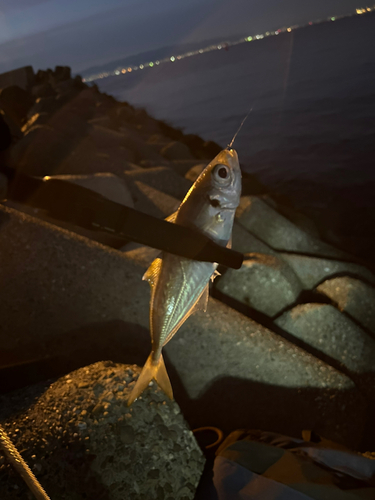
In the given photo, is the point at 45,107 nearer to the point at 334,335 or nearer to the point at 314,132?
the point at 314,132

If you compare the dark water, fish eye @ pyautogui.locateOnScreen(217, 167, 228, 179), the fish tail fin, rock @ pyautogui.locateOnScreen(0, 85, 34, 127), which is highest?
rock @ pyautogui.locateOnScreen(0, 85, 34, 127)

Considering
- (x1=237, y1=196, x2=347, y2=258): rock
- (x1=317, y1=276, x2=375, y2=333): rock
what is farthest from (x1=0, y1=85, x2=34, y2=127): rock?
(x1=317, y1=276, x2=375, y2=333): rock

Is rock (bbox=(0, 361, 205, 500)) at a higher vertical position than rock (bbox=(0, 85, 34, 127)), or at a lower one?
lower

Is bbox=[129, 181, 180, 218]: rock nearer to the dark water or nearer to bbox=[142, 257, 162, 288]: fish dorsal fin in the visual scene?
bbox=[142, 257, 162, 288]: fish dorsal fin

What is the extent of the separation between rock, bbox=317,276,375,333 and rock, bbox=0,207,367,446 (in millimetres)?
1324

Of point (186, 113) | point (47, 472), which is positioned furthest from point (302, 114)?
point (47, 472)

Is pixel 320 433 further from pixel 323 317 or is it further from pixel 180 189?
pixel 180 189

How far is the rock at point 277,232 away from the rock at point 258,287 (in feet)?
4.28

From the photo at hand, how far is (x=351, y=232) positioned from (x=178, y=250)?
26.7 feet

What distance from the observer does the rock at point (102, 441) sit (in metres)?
2.19

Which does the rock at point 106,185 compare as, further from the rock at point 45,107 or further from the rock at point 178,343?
the rock at point 45,107

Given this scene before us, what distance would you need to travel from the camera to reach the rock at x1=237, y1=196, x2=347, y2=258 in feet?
19.1

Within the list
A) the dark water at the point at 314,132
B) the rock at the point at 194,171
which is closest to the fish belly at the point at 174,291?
the dark water at the point at 314,132

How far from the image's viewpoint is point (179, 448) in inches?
98.8
